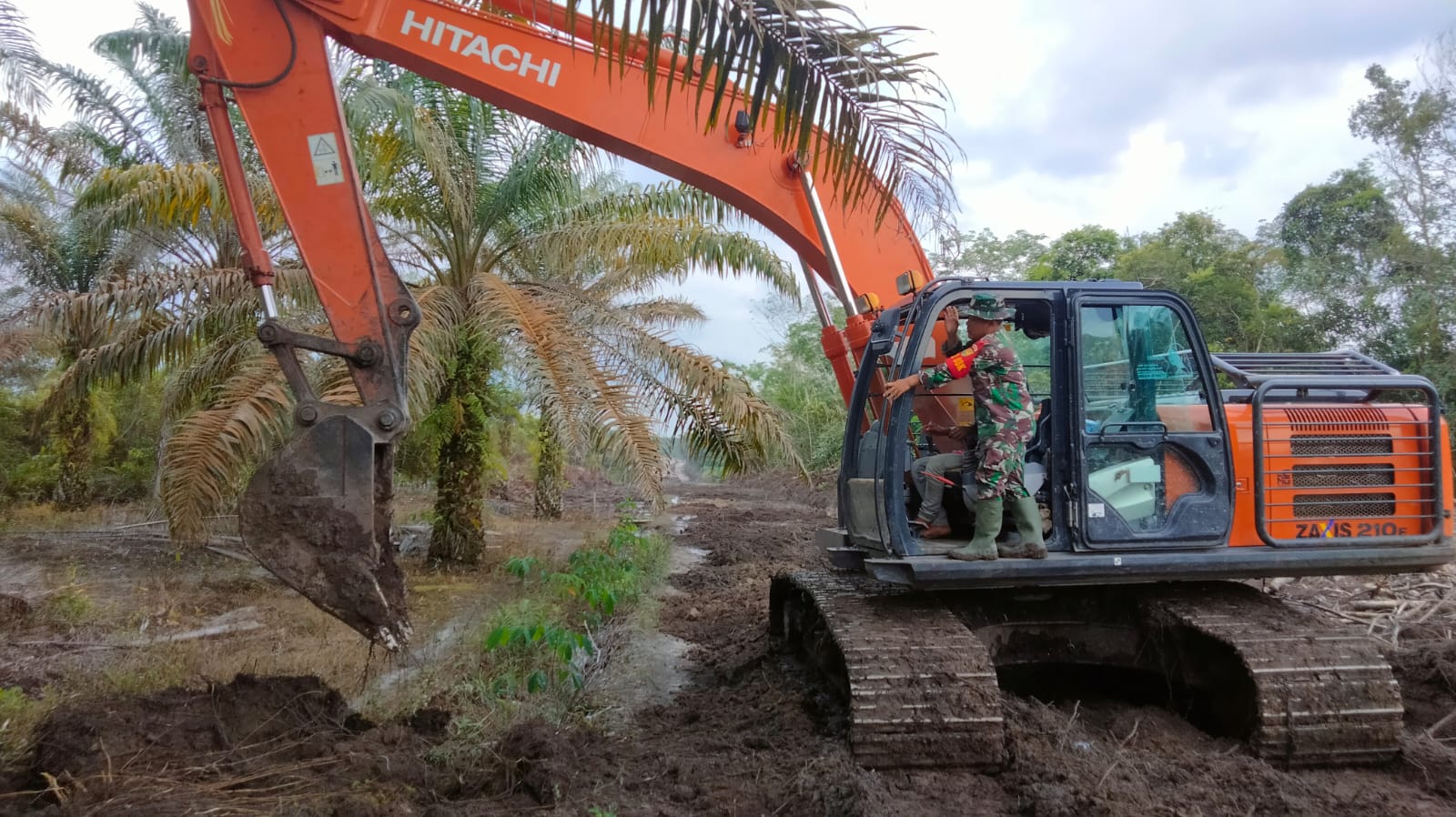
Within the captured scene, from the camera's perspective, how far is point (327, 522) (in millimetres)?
3709

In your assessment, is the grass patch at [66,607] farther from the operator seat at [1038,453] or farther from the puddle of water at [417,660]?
the operator seat at [1038,453]

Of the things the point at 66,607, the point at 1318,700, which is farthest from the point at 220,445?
the point at 1318,700

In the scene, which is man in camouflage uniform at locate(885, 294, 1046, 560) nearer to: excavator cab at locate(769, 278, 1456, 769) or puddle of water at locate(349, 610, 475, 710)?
excavator cab at locate(769, 278, 1456, 769)

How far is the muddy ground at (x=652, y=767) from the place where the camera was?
3.51 m

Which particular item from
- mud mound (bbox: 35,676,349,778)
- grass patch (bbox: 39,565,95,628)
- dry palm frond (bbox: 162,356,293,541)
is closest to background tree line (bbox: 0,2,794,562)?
dry palm frond (bbox: 162,356,293,541)

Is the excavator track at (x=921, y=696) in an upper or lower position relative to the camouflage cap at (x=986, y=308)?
lower

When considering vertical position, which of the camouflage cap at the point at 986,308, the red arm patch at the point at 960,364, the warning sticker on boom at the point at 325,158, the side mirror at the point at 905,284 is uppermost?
the warning sticker on boom at the point at 325,158

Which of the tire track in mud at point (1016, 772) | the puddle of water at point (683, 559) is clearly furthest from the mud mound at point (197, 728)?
the puddle of water at point (683, 559)

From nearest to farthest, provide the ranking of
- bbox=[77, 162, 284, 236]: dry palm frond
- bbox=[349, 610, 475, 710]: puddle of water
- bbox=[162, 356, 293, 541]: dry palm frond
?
bbox=[349, 610, 475, 710]: puddle of water → bbox=[162, 356, 293, 541]: dry palm frond → bbox=[77, 162, 284, 236]: dry palm frond

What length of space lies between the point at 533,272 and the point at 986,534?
24.4ft

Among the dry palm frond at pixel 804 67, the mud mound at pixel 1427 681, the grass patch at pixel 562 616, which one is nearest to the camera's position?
the dry palm frond at pixel 804 67

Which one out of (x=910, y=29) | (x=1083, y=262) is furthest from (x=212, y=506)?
(x=1083, y=262)

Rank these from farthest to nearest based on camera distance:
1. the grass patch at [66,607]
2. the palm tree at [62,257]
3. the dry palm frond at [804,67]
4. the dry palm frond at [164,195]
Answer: the palm tree at [62,257]
the dry palm frond at [164,195]
the grass patch at [66,607]
the dry palm frond at [804,67]

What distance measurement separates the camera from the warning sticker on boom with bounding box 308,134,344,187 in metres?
4.16
